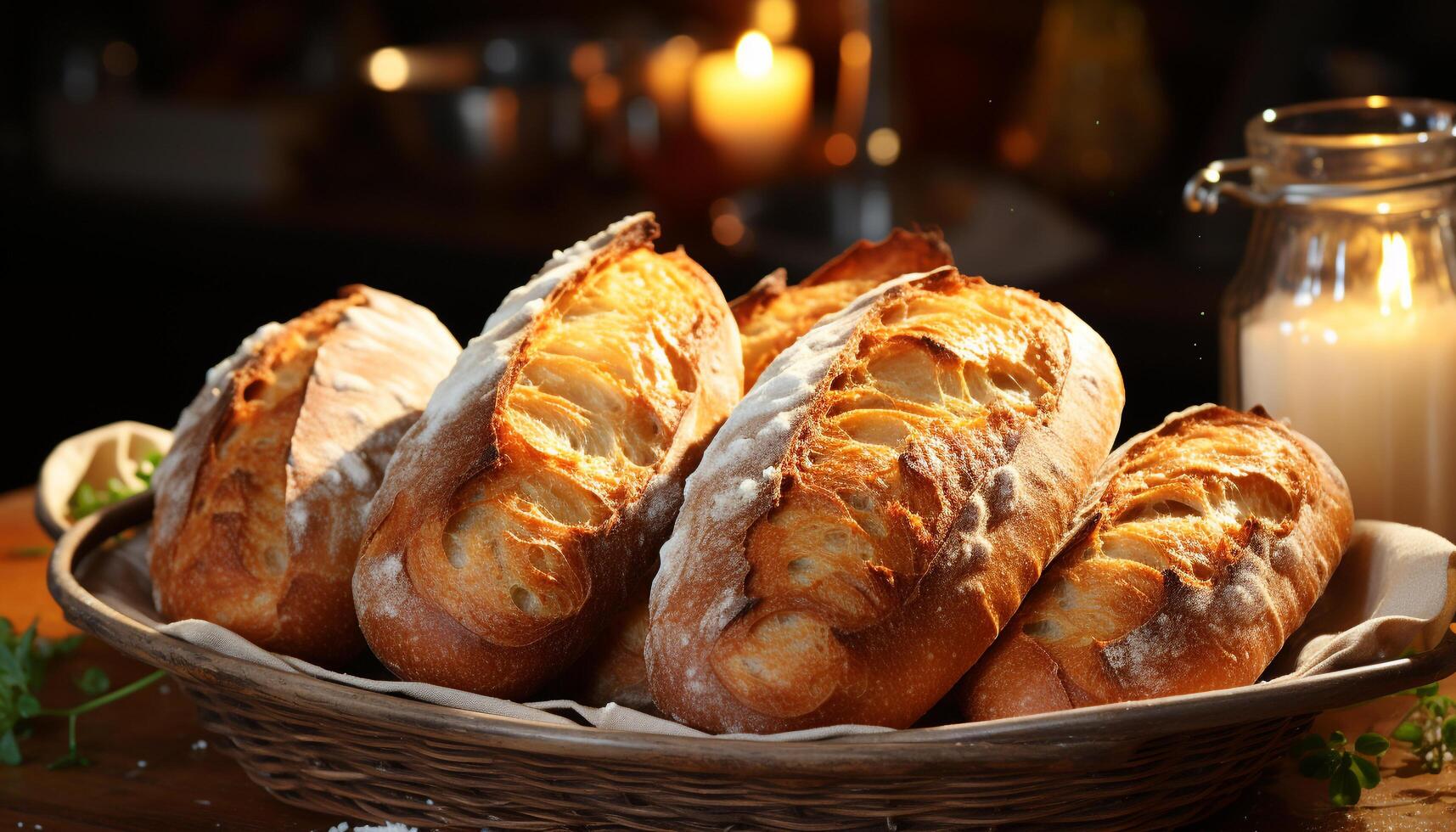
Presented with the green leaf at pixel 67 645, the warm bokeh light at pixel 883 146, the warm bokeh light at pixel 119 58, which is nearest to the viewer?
the green leaf at pixel 67 645

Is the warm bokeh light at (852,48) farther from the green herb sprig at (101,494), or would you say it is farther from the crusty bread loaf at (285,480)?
the crusty bread loaf at (285,480)

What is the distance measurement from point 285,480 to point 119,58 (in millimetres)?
3452

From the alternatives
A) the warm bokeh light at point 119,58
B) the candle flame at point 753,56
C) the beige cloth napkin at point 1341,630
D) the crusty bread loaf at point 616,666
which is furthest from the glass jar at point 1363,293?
the warm bokeh light at point 119,58

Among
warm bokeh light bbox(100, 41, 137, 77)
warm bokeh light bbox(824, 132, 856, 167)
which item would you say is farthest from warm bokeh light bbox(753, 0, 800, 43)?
warm bokeh light bbox(100, 41, 137, 77)

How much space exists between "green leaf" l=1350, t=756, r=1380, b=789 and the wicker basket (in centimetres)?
4

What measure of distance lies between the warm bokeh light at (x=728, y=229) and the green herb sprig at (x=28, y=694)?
1.65 metres

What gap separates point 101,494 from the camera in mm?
1643

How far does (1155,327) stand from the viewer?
8.01 ft

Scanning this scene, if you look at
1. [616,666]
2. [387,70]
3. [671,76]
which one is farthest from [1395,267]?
[671,76]

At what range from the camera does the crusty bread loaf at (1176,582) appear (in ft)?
3.06

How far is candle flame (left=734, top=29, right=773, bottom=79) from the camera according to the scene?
3.11 m

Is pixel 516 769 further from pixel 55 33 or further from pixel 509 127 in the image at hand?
pixel 55 33

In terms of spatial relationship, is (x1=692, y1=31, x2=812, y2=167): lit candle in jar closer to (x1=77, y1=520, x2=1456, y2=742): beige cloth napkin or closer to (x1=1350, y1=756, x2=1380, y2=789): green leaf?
(x1=77, y1=520, x2=1456, y2=742): beige cloth napkin

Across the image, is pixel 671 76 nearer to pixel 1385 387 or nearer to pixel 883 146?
pixel 883 146
